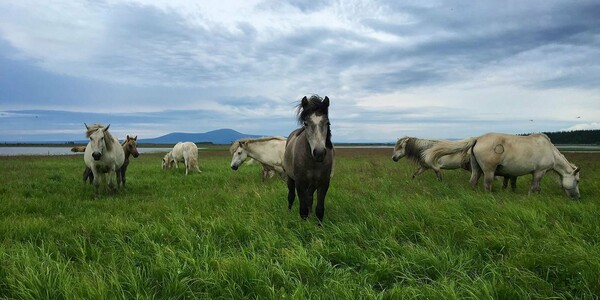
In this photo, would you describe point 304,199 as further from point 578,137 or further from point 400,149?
point 578,137

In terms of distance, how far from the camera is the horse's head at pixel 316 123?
5090mm


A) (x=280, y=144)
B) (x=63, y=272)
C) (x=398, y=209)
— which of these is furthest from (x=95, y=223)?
(x=280, y=144)

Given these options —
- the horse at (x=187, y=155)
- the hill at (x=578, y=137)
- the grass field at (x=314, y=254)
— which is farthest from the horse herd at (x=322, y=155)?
the hill at (x=578, y=137)

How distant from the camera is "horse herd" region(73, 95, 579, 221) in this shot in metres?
5.55

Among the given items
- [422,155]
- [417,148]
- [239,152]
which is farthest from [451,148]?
[239,152]

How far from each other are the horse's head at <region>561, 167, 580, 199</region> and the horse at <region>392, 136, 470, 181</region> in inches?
143

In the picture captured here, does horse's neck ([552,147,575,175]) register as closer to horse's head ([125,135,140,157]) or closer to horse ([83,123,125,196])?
horse ([83,123,125,196])

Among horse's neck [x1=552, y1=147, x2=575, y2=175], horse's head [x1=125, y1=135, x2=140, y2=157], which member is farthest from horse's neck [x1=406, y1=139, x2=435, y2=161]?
horse's head [x1=125, y1=135, x2=140, y2=157]

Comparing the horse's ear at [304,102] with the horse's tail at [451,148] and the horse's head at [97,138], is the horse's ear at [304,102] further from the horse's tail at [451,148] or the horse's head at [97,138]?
the horse's head at [97,138]

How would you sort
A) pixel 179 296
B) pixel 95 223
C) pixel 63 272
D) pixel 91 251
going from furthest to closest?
1. pixel 95 223
2. pixel 91 251
3. pixel 63 272
4. pixel 179 296

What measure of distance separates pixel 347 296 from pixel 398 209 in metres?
3.53

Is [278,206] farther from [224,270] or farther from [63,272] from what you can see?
A: [63,272]

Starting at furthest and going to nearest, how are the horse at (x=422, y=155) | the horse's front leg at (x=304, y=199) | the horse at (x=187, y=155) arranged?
the horse at (x=187, y=155)
the horse at (x=422, y=155)
the horse's front leg at (x=304, y=199)

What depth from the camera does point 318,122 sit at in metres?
5.20
